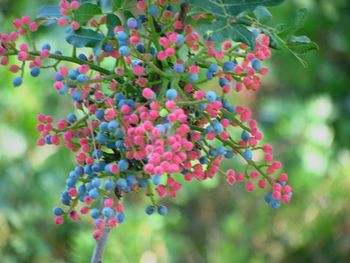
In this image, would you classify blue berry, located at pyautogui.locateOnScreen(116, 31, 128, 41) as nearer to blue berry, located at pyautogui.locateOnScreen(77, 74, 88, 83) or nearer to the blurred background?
blue berry, located at pyautogui.locateOnScreen(77, 74, 88, 83)

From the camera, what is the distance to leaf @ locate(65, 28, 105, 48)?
857 millimetres

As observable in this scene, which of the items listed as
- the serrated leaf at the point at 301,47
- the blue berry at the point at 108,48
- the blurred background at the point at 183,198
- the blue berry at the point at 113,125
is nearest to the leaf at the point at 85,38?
the blue berry at the point at 108,48

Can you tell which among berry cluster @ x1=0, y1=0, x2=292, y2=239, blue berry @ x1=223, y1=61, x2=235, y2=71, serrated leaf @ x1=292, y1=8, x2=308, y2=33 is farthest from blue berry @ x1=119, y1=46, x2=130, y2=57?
serrated leaf @ x1=292, y1=8, x2=308, y2=33

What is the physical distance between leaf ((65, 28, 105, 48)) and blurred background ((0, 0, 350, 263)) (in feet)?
4.50

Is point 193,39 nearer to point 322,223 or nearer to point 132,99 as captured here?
point 132,99

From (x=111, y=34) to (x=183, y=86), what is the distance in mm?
104

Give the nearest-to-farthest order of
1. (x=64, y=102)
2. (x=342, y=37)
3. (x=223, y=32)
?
1. (x=223, y=32)
2. (x=64, y=102)
3. (x=342, y=37)

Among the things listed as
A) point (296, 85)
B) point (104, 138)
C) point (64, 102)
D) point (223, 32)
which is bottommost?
point (296, 85)

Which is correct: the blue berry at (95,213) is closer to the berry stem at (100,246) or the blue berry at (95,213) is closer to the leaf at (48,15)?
the berry stem at (100,246)

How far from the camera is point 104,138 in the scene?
0.82 m

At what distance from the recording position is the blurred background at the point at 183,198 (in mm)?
2447

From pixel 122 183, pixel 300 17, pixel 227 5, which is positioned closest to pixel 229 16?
pixel 227 5

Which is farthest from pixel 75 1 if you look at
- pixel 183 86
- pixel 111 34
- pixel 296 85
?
pixel 296 85

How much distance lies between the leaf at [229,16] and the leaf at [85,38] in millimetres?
121
